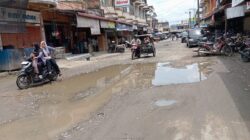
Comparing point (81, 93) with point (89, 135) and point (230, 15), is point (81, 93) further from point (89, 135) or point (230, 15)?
point (230, 15)

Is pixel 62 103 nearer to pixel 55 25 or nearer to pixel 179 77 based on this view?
pixel 179 77

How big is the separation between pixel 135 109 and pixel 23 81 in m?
6.80

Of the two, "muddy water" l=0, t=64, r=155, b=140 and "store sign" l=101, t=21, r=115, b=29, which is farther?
"store sign" l=101, t=21, r=115, b=29

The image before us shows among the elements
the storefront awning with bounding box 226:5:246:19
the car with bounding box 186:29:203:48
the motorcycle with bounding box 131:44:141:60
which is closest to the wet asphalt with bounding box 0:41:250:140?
the storefront awning with bounding box 226:5:246:19

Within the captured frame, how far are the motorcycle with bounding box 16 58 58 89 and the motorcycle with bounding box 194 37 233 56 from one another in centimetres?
1089

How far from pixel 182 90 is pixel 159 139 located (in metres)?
4.52

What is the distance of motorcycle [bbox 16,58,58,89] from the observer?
13094 millimetres

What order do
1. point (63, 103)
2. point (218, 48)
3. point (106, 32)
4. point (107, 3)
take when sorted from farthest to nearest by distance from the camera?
1. point (107, 3)
2. point (106, 32)
3. point (218, 48)
4. point (63, 103)

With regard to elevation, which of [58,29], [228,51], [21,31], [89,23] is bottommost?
[228,51]

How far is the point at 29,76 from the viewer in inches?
524

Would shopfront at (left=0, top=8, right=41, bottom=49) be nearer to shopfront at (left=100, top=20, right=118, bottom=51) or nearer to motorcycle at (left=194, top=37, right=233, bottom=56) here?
motorcycle at (left=194, top=37, right=233, bottom=56)

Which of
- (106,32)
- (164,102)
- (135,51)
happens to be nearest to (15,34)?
(135,51)

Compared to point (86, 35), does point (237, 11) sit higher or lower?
higher

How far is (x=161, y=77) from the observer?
1314cm
